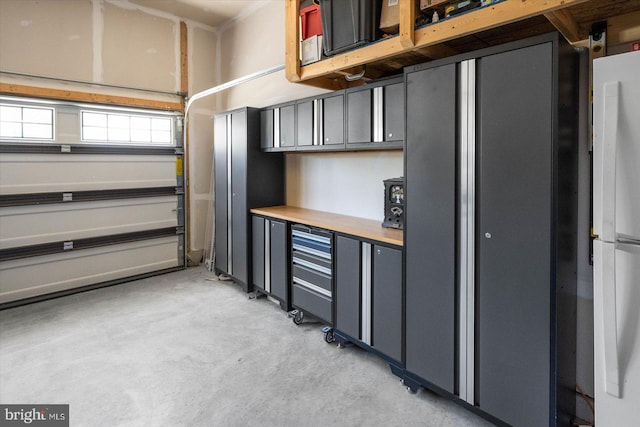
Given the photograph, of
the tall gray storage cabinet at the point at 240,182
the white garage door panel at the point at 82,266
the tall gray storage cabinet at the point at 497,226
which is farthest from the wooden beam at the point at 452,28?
the white garage door panel at the point at 82,266

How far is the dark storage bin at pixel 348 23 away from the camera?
2422 millimetres

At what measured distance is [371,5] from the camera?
2.41 m

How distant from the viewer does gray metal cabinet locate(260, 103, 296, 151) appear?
3.54 m

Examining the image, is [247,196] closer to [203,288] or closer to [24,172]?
[203,288]

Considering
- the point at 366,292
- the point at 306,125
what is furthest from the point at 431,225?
the point at 306,125

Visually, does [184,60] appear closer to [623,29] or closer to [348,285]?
[348,285]

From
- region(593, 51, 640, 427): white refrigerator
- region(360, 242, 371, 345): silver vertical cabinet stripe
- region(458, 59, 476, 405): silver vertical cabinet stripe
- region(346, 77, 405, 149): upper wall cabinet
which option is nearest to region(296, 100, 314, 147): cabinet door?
region(346, 77, 405, 149): upper wall cabinet

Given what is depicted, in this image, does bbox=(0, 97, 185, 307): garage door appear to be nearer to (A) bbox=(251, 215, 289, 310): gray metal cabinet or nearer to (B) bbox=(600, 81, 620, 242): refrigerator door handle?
(A) bbox=(251, 215, 289, 310): gray metal cabinet

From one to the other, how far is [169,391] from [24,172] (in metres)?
3.01

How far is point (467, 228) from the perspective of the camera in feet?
6.56

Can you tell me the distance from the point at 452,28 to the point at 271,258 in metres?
2.55

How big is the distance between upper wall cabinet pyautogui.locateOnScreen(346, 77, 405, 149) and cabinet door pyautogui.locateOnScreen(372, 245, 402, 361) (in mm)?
781

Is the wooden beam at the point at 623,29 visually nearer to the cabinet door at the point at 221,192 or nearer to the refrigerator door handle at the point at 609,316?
the refrigerator door handle at the point at 609,316

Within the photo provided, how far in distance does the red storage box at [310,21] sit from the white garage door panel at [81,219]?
120 inches
